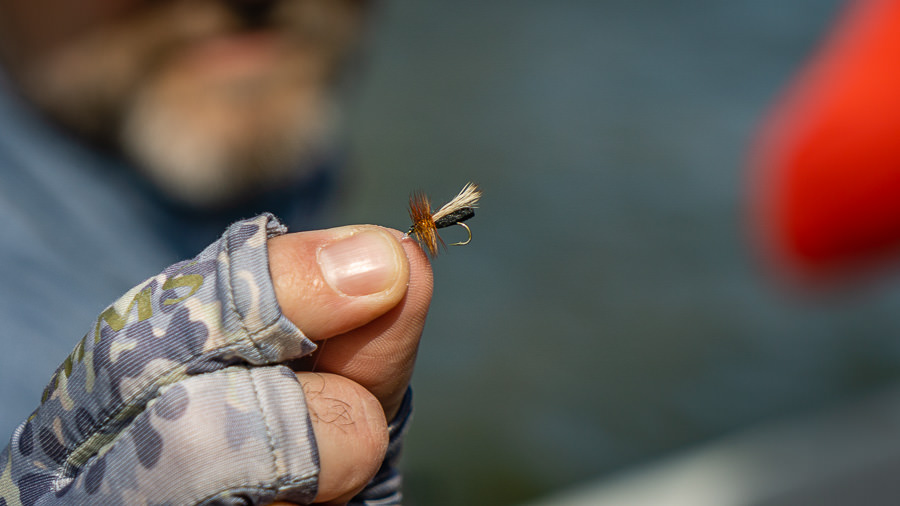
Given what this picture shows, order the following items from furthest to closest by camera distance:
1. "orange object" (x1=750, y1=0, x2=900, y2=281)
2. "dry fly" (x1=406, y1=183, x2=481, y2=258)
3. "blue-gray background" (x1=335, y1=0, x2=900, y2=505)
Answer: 1. "blue-gray background" (x1=335, y1=0, x2=900, y2=505)
2. "orange object" (x1=750, y1=0, x2=900, y2=281)
3. "dry fly" (x1=406, y1=183, x2=481, y2=258)

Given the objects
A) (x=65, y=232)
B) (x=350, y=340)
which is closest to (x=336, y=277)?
(x=350, y=340)

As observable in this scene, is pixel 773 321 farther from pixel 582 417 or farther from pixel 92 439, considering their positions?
pixel 92 439

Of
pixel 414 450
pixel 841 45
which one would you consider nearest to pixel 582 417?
pixel 414 450

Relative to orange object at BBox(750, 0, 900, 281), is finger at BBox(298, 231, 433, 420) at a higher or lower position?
lower

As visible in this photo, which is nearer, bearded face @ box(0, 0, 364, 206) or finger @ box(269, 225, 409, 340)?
finger @ box(269, 225, 409, 340)

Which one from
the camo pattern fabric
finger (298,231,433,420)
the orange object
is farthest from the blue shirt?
the orange object

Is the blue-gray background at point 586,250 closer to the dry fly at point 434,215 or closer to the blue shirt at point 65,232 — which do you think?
the blue shirt at point 65,232

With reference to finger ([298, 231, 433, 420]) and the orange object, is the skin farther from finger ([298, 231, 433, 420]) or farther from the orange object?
the orange object

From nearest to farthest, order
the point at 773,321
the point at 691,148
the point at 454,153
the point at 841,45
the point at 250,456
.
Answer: the point at 250,456
the point at 841,45
the point at 773,321
the point at 454,153
the point at 691,148
